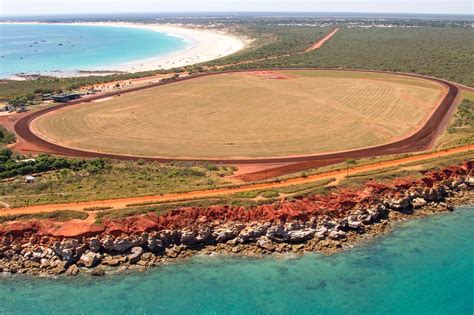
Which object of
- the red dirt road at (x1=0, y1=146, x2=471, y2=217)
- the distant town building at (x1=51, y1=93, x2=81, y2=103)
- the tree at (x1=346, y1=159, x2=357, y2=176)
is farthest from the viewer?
the distant town building at (x1=51, y1=93, x2=81, y2=103)

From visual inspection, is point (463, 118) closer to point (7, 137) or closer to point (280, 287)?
point (280, 287)

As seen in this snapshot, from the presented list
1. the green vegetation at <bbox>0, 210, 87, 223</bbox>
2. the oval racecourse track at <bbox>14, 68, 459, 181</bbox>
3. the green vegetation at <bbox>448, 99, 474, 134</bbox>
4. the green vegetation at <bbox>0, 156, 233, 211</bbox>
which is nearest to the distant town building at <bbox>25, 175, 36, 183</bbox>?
the green vegetation at <bbox>0, 156, 233, 211</bbox>

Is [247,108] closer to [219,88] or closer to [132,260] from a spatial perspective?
[219,88]

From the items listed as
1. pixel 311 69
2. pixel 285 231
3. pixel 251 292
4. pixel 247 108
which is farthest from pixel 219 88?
pixel 251 292

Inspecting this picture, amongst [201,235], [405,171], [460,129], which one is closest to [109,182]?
[201,235]

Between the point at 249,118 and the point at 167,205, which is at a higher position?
the point at 249,118

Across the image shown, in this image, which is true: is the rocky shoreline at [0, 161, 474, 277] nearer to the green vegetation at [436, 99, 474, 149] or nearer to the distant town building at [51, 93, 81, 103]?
the green vegetation at [436, 99, 474, 149]
